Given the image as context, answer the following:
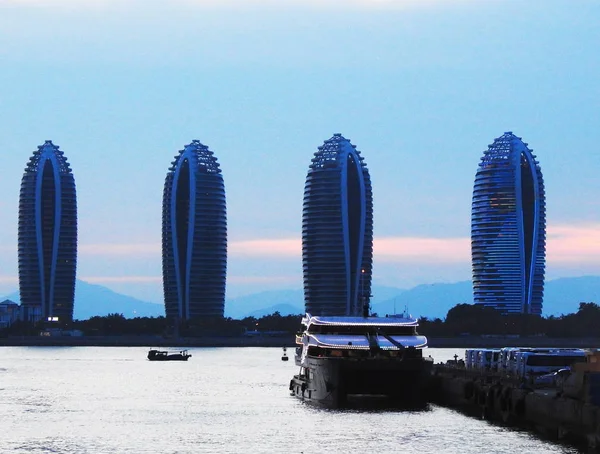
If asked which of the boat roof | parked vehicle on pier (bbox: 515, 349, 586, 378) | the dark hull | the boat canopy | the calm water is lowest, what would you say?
the calm water

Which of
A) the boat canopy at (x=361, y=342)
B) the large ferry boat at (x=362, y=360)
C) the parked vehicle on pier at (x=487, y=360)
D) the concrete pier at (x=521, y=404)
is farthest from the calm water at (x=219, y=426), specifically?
the parked vehicle on pier at (x=487, y=360)

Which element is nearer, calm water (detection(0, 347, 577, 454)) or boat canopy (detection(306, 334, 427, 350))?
calm water (detection(0, 347, 577, 454))

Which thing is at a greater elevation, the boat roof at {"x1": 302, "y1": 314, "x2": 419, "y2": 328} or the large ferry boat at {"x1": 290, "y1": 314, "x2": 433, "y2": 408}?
the boat roof at {"x1": 302, "y1": 314, "x2": 419, "y2": 328}

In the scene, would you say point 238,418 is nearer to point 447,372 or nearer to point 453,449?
point 453,449

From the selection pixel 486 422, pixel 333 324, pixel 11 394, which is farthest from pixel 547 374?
pixel 11 394

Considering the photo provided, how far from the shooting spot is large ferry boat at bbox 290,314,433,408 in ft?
317

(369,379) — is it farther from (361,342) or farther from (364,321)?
(364,321)

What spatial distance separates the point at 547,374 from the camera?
3824 inches

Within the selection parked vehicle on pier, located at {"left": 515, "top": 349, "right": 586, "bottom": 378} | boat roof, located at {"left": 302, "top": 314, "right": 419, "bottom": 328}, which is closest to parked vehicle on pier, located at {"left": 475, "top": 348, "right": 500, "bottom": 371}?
boat roof, located at {"left": 302, "top": 314, "right": 419, "bottom": 328}

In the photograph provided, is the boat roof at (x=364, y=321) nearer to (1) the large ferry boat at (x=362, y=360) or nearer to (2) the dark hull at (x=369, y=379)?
(1) the large ferry boat at (x=362, y=360)

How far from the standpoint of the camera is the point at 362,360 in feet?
317

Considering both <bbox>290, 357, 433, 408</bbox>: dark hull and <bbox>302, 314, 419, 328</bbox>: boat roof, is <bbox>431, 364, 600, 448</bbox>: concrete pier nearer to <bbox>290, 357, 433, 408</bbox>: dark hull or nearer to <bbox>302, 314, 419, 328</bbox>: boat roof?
<bbox>290, 357, 433, 408</bbox>: dark hull

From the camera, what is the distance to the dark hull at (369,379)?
96500mm

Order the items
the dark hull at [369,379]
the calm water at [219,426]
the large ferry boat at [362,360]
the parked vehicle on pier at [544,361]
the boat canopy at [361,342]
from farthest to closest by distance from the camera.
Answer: the boat canopy at [361,342] → the parked vehicle on pier at [544,361] → the large ferry boat at [362,360] → the dark hull at [369,379] → the calm water at [219,426]
